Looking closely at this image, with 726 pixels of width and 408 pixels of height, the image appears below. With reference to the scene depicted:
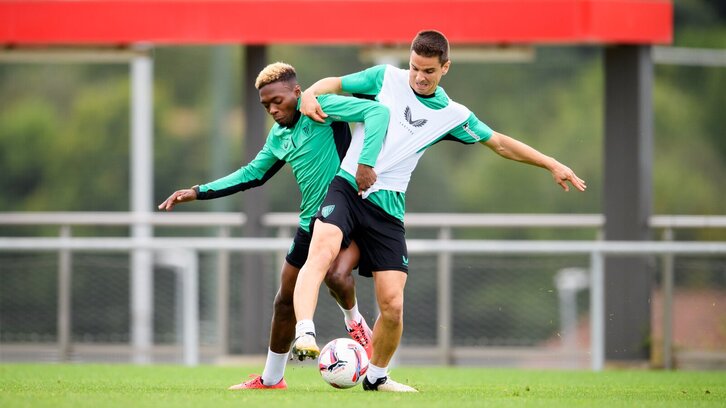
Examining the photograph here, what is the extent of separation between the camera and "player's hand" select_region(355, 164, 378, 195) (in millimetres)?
8141

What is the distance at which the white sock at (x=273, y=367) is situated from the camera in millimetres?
8727

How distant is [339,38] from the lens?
40.7 feet

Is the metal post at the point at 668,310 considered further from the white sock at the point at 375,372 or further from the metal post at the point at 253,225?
the white sock at the point at 375,372

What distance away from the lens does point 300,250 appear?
27.9 ft

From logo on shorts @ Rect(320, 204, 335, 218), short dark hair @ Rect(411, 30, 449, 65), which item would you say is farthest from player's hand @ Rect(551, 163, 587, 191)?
logo on shorts @ Rect(320, 204, 335, 218)

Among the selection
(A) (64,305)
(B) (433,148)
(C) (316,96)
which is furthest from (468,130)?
(B) (433,148)

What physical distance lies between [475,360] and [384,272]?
164 inches

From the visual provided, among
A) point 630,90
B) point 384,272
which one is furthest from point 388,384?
point 630,90

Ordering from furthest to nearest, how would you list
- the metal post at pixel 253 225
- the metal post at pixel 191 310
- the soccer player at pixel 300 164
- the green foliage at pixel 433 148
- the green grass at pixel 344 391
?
1. the green foliage at pixel 433 148
2. the metal post at pixel 253 225
3. the metal post at pixel 191 310
4. the soccer player at pixel 300 164
5. the green grass at pixel 344 391

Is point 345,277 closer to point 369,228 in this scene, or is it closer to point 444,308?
point 369,228


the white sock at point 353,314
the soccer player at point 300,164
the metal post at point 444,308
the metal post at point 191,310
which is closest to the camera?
the soccer player at point 300,164

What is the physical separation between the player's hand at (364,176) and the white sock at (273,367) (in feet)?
4.11

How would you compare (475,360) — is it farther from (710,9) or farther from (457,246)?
(710,9)

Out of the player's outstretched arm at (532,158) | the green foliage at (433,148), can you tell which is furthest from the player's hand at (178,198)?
the green foliage at (433,148)
